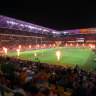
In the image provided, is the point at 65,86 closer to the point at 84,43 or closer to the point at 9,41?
the point at 9,41

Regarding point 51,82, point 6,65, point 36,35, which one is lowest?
point 51,82

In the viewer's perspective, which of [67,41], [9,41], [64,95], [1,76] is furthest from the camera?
[67,41]

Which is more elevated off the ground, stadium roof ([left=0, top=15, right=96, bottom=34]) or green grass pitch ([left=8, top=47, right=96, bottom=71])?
stadium roof ([left=0, top=15, right=96, bottom=34])

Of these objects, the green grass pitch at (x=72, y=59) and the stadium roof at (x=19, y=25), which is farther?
the stadium roof at (x=19, y=25)

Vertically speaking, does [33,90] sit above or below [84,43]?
below

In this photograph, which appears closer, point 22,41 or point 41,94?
point 41,94

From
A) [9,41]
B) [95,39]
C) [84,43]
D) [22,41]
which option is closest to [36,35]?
[22,41]

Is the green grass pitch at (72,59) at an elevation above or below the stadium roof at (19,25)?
Result: below

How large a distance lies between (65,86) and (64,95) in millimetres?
1533

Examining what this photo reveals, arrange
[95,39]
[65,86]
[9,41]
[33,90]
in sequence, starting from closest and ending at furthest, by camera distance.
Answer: [33,90], [65,86], [9,41], [95,39]

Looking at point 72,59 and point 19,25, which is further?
point 19,25

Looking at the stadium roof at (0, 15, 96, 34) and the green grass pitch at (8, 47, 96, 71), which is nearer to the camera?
the green grass pitch at (8, 47, 96, 71)

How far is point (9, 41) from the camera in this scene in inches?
2447

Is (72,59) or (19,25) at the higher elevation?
(19,25)
